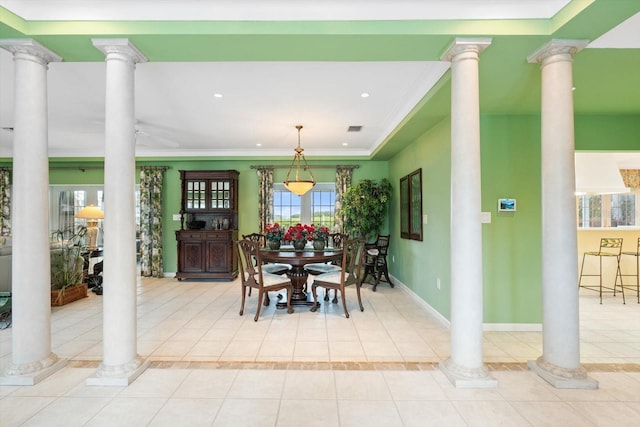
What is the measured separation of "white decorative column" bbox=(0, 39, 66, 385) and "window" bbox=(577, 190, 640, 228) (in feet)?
26.0

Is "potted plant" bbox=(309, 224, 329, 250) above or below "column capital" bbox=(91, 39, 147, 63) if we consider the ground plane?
below

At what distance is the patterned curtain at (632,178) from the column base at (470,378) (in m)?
6.53

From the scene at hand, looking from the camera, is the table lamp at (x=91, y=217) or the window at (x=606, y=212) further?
the window at (x=606, y=212)

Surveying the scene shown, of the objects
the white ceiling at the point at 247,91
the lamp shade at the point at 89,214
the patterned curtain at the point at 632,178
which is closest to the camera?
the white ceiling at the point at 247,91

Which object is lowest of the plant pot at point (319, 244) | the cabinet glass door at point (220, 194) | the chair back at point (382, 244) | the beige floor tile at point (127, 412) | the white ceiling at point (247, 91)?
the beige floor tile at point (127, 412)

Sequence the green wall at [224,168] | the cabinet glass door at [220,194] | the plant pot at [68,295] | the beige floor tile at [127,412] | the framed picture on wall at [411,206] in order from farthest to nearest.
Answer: the green wall at [224,168], the cabinet glass door at [220,194], the framed picture on wall at [411,206], the plant pot at [68,295], the beige floor tile at [127,412]

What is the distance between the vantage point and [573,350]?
2600 millimetres

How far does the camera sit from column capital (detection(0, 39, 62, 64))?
8.45ft

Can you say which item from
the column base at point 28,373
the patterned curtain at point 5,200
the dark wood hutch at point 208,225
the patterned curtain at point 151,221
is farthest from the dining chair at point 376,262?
the patterned curtain at point 5,200

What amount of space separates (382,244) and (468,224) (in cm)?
416

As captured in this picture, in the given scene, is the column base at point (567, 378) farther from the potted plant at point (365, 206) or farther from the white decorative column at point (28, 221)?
the potted plant at point (365, 206)

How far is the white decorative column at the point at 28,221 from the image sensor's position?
8.70 ft

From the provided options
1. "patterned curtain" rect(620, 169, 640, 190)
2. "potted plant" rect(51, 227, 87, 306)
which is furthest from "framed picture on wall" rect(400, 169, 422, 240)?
"potted plant" rect(51, 227, 87, 306)

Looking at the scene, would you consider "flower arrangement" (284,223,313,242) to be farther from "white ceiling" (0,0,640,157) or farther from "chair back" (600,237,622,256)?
"chair back" (600,237,622,256)
